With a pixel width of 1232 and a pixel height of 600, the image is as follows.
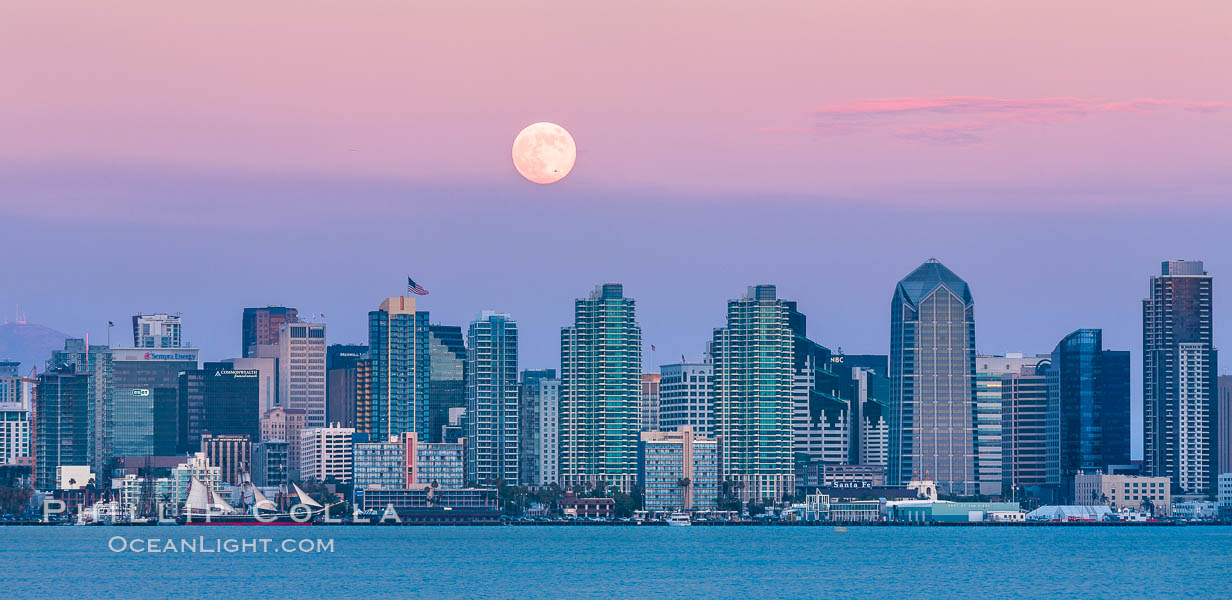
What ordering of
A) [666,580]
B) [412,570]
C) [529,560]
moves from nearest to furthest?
[666,580] → [412,570] → [529,560]

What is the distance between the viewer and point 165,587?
145 meters

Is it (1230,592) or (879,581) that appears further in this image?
(879,581)

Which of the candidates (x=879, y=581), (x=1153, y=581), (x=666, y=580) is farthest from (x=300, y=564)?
(x=1153, y=581)

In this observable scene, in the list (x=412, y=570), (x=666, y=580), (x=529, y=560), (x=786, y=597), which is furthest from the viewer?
(x=529, y=560)

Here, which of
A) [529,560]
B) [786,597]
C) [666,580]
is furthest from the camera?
[529,560]

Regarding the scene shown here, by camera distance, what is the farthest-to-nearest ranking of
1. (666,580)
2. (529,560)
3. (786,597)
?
(529,560)
(666,580)
(786,597)

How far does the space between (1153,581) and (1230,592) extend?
13.5 meters

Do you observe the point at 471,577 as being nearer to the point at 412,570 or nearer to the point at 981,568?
the point at 412,570

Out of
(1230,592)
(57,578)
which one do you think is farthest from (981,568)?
(57,578)

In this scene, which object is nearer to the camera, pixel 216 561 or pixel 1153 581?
pixel 1153 581

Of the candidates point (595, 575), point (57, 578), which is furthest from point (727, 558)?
point (57, 578)

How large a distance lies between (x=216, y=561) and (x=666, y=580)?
133ft

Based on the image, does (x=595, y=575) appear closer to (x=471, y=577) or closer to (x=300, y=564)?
(x=471, y=577)

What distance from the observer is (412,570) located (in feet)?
560
